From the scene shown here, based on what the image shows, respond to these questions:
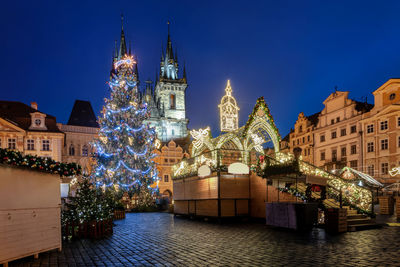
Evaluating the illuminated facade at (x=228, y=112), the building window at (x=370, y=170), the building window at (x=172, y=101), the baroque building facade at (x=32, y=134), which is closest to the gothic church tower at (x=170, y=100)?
the building window at (x=172, y=101)

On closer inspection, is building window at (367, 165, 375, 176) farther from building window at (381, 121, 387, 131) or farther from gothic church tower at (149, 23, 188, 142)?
gothic church tower at (149, 23, 188, 142)

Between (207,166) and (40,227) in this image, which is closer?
(40,227)

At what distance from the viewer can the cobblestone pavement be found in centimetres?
738

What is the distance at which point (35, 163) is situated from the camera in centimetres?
864

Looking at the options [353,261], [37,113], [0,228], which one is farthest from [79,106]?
[353,261]

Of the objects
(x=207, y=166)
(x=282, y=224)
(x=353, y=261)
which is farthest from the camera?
(x=207, y=166)

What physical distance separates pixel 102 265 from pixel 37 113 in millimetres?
41083

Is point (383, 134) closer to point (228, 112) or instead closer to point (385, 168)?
point (385, 168)

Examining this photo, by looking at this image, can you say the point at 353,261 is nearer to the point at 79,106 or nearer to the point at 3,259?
the point at 3,259

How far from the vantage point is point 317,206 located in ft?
43.6

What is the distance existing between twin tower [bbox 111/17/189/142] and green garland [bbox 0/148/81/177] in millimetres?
70530

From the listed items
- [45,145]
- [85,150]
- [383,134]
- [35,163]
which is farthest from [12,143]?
[383,134]

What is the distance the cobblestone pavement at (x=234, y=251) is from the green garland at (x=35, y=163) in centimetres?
235

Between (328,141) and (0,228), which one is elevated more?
(328,141)
